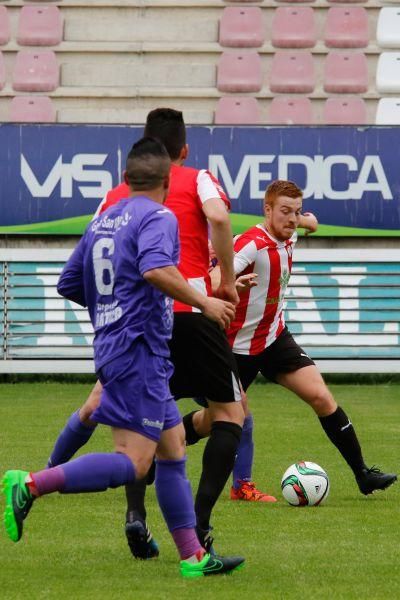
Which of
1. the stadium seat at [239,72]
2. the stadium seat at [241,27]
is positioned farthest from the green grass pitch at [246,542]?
the stadium seat at [241,27]

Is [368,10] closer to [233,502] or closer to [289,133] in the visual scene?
[289,133]

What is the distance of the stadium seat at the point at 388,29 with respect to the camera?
17.3 m

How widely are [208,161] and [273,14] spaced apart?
3.95 meters

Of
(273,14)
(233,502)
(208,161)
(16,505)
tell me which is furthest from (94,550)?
(273,14)

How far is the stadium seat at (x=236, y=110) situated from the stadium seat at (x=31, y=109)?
2.11 m

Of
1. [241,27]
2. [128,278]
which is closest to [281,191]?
[128,278]

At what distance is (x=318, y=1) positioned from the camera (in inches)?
685

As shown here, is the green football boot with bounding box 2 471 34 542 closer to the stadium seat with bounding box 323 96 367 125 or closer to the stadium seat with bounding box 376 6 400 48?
the stadium seat with bounding box 323 96 367 125

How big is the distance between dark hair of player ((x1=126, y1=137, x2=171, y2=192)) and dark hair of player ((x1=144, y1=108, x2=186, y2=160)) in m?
0.67

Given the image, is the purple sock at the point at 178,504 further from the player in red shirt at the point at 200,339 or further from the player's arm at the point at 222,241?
the player's arm at the point at 222,241

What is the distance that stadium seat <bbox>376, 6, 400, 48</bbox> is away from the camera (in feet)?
56.7

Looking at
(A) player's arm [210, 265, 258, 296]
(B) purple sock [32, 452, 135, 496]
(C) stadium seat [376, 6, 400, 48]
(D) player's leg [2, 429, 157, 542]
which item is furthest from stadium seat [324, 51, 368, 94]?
(B) purple sock [32, 452, 135, 496]

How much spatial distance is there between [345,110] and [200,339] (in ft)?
39.0

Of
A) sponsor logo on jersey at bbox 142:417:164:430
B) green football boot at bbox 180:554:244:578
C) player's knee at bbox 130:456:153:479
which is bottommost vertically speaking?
green football boot at bbox 180:554:244:578
